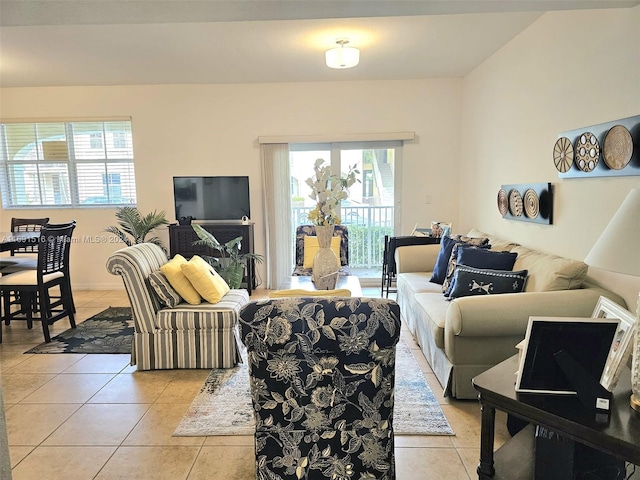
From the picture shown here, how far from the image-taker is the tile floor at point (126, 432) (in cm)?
207

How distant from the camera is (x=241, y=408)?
262 cm

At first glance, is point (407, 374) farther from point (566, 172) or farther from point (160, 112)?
point (160, 112)

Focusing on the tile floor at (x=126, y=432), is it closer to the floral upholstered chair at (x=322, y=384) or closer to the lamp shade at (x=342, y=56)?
the floral upholstered chair at (x=322, y=384)

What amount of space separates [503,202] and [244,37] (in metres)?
2.79

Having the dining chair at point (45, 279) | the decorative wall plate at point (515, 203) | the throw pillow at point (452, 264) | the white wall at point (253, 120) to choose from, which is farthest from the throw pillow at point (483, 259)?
the dining chair at point (45, 279)

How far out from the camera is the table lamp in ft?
Result: 4.56

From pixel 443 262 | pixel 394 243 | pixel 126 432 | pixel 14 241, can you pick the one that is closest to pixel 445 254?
pixel 443 262

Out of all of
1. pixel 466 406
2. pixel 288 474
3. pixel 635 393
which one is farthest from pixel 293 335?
pixel 466 406

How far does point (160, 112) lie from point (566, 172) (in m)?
4.73

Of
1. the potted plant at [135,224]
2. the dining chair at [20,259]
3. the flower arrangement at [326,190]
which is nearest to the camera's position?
the flower arrangement at [326,190]

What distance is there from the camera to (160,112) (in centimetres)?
548

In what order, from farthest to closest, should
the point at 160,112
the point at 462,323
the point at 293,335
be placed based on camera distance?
1. the point at 160,112
2. the point at 462,323
3. the point at 293,335

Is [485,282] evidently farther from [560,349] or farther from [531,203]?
[560,349]

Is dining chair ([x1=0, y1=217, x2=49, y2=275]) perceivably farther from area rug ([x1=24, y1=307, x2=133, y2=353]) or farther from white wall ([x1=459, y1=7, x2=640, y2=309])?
→ white wall ([x1=459, y1=7, x2=640, y2=309])
